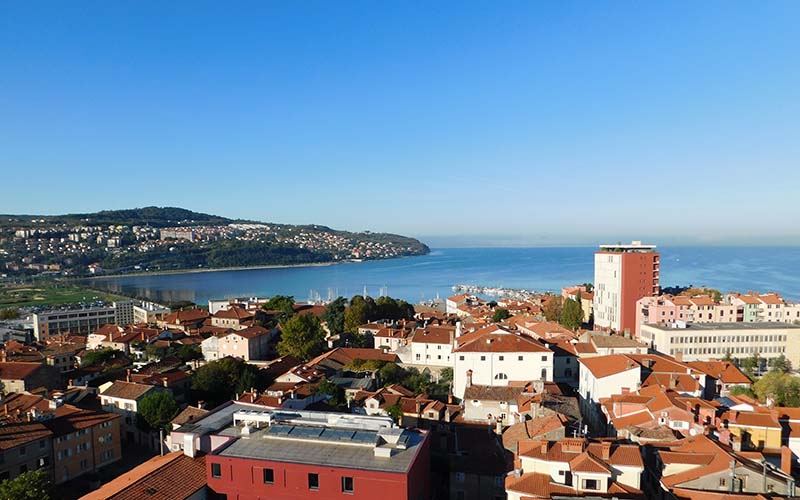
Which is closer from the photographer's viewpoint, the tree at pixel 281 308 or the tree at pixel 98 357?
the tree at pixel 98 357

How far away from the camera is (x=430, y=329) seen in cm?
2327

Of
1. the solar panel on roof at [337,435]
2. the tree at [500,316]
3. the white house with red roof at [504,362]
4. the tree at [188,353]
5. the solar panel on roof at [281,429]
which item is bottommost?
the tree at [188,353]

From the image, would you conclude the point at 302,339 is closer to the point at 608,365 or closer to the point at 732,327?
the point at 608,365

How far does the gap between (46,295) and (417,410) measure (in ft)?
245

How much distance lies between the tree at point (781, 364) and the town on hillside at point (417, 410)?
0.16m

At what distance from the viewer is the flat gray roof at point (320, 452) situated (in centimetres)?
798

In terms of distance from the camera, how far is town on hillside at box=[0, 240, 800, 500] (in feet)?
26.9

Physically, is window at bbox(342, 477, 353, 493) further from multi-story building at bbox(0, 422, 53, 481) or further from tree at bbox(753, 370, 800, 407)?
tree at bbox(753, 370, 800, 407)

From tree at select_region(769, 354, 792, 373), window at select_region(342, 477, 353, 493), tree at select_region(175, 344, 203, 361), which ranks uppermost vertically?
window at select_region(342, 477, 353, 493)

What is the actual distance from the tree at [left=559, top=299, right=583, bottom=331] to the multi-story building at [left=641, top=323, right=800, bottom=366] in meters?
4.83

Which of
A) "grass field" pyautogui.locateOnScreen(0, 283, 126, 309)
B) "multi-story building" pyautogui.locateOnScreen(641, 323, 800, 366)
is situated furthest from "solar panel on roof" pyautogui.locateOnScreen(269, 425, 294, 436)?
"grass field" pyautogui.locateOnScreen(0, 283, 126, 309)

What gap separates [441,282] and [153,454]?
7657 centimetres

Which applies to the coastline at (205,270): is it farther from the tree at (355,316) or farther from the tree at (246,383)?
the tree at (246,383)

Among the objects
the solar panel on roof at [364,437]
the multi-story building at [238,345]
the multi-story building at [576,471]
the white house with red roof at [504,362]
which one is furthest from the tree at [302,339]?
the multi-story building at [576,471]
